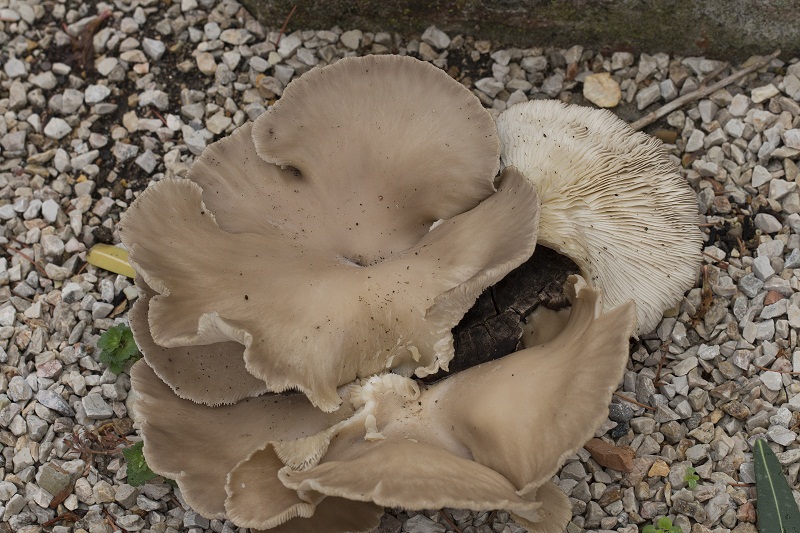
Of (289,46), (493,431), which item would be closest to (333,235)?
(493,431)

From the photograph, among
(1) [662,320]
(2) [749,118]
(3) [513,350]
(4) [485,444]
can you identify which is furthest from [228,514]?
(2) [749,118]

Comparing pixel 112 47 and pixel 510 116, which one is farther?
pixel 112 47

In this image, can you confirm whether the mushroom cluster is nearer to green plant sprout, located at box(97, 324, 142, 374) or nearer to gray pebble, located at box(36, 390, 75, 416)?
green plant sprout, located at box(97, 324, 142, 374)

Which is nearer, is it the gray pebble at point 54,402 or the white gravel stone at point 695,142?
the gray pebble at point 54,402

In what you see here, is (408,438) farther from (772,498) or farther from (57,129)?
(57,129)

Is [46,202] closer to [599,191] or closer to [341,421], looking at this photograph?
[341,421]

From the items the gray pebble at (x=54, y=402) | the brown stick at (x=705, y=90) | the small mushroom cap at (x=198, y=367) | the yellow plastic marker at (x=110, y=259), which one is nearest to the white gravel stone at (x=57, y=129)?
the yellow plastic marker at (x=110, y=259)

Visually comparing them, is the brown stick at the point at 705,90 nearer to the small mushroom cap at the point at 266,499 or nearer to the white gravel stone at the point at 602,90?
the white gravel stone at the point at 602,90

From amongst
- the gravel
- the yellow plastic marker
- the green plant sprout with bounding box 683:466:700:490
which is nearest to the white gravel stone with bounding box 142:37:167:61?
the gravel
